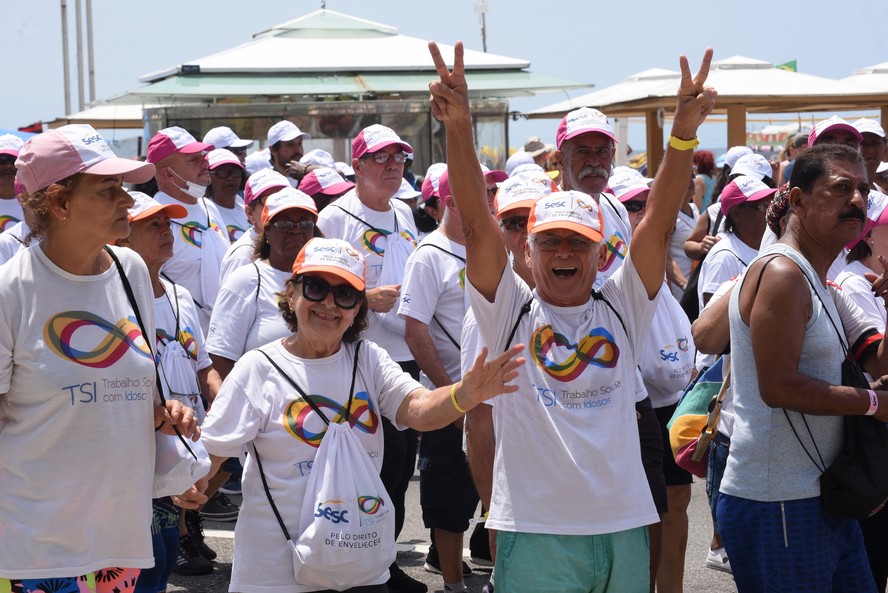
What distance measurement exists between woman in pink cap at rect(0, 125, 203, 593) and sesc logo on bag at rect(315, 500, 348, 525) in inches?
21.8

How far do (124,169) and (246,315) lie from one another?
2.01 metres

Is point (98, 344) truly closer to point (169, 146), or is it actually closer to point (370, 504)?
point (370, 504)

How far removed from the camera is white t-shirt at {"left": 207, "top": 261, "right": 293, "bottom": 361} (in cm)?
566

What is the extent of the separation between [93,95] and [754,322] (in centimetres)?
3546

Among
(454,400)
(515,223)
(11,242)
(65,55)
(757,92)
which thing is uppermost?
(65,55)

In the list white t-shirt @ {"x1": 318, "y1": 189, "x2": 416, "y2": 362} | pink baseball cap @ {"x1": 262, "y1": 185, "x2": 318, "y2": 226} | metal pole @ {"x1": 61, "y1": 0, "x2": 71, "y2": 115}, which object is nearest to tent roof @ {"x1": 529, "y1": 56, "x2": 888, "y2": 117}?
white t-shirt @ {"x1": 318, "y1": 189, "x2": 416, "y2": 362}

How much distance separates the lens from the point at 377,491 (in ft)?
13.7

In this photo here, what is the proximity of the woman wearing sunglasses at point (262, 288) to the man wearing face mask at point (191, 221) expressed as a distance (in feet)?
3.29

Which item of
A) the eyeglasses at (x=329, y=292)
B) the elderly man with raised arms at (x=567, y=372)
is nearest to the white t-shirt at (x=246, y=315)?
the eyeglasses at (x=329, y=292)

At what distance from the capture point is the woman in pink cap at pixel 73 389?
3615 mm

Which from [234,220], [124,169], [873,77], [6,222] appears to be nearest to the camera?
[124,169]

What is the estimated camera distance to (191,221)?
7.39 meters

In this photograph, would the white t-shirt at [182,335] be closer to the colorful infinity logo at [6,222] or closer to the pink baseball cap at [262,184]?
the pink baseball cap at [262,184]

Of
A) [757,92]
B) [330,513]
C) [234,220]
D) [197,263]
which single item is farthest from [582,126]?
[757,92]
